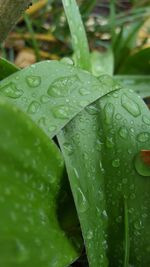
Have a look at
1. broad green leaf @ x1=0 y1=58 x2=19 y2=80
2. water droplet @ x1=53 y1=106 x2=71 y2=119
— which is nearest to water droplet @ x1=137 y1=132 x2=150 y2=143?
water droplet @ x1=53 y1=106 x2=71 y2=119

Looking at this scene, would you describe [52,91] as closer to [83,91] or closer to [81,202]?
[83,91]

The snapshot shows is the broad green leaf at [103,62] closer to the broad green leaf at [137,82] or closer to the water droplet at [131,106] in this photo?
the broad green leaf at [137,82]

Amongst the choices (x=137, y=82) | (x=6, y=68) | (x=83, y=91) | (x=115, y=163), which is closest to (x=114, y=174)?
(x=115, y=163)

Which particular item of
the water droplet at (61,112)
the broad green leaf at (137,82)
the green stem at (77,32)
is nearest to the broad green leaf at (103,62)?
the broad green leaf at (137,82)

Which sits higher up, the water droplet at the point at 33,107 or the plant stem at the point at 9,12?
the plant stem at the point at 9,12

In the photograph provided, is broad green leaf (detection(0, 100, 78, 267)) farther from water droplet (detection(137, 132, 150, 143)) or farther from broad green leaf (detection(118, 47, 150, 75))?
broad green leaf (detection(118, 47, 150, 75))

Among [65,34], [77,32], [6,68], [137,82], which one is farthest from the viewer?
[65,34]
